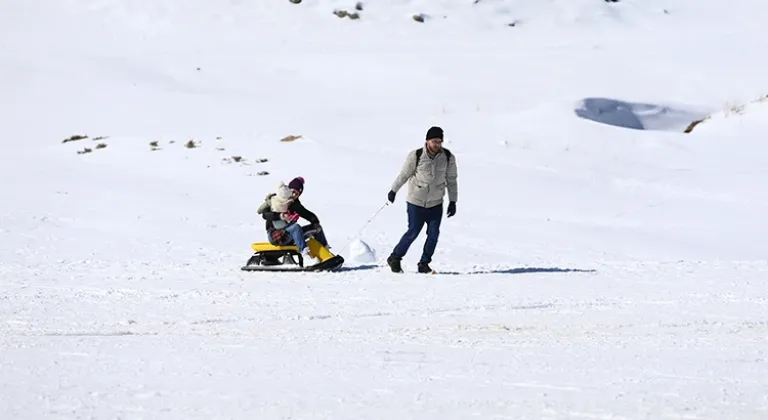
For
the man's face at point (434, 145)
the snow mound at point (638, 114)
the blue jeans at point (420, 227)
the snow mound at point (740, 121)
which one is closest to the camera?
the man's face at point (434, 145)

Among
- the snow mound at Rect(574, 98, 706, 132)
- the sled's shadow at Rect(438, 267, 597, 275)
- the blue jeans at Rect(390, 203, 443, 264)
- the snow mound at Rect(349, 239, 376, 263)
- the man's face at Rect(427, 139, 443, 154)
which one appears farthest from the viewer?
the snow mound at Rect(574, 98, 706, 132)

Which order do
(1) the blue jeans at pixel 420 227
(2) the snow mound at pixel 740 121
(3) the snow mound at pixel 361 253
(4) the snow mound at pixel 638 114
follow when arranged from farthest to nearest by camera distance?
1. (4) the snow mound at pixel 638 114
2. (2) the snow mound at pixel 740 121
3. (3) the snow mound at pixel 361 253
4. (1) the blue jeans at pixel 420 227

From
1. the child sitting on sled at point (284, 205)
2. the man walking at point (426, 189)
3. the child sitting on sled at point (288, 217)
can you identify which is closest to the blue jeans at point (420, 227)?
the man walking at point (426, 189)

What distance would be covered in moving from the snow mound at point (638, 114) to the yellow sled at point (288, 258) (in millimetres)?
15307

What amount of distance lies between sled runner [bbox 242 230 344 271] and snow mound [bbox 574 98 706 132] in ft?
50.2

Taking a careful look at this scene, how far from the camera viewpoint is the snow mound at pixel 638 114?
26688 millimetres

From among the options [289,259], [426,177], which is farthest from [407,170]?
[289,259]

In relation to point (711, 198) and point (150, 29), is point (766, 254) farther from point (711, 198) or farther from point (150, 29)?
point (150, 29)

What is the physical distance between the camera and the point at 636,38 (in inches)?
1516

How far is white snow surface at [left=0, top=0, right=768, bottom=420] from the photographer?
6449mm

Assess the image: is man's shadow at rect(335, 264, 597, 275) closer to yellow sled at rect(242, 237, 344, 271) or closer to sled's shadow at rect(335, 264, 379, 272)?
sled's shadow at rect(335, 264, 379, 272)

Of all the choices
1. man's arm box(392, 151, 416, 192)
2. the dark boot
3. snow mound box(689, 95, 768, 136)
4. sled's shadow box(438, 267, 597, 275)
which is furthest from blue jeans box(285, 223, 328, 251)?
snow mound box(689, 95, 768, 136)

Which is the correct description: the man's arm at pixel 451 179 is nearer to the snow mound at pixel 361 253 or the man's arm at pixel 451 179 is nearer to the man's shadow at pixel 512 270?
the man's shadow at pixel 512 270

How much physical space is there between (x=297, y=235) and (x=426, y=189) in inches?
57.4
